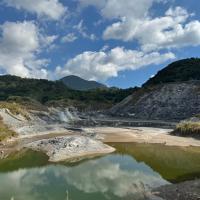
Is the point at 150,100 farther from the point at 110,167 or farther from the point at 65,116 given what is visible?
the point at 110,167

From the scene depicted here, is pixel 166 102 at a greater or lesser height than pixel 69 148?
greater

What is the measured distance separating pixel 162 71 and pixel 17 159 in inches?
5363

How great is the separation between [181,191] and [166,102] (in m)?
87.3

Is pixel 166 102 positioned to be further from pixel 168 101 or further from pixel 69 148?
pixel 69 148

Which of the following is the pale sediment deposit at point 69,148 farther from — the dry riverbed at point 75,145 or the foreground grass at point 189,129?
the foreground grass at point 189,129

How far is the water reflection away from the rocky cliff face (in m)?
62.3

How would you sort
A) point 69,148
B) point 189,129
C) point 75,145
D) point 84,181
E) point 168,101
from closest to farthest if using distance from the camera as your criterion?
point 84,181
point 69,148
point 75,145
point 189,129
point 168,101

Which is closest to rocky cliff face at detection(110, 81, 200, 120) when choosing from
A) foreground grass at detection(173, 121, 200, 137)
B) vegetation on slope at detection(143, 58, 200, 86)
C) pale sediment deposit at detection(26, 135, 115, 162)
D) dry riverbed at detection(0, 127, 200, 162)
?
vegetation on slope at detection(143, 58, 200, 86)

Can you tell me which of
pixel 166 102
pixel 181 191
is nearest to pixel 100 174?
pixel 181 191

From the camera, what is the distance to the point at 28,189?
26844 mm

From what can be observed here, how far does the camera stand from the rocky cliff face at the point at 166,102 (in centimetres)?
10004

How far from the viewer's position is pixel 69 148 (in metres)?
42.4

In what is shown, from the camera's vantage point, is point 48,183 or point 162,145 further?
point 162,145

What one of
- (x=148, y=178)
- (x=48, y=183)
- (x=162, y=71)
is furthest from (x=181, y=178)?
(x=162, y=71)
